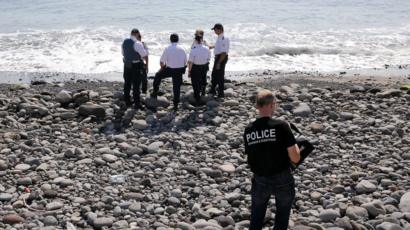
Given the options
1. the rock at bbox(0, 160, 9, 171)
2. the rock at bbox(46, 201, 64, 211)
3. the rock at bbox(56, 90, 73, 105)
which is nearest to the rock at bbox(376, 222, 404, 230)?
the rock at bbox(46, 201, 64, 211)

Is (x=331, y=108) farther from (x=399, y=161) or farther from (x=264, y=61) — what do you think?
(x=264, y=61)

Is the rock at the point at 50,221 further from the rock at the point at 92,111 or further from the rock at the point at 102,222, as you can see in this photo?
the rock at the point at 92,111

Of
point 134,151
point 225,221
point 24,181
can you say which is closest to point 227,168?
point 134,151

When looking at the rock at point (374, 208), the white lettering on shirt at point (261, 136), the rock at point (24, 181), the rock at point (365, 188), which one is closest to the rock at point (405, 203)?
the rock at point (374, 208)

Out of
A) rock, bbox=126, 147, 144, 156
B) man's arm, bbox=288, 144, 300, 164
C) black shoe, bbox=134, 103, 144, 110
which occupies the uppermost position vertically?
man's arm, bbox=288, 144, 300, 164

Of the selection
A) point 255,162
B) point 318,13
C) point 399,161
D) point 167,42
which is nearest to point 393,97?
point 399,161

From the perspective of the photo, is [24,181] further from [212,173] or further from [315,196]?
[315,196]

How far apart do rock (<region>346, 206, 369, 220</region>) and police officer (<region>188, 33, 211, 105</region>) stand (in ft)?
22.4

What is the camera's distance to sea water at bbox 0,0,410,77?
24.3m

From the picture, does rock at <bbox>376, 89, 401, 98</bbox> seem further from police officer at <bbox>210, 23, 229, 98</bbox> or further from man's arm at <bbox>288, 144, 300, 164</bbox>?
man's arm at <bbox>288, 144, 300, 164</bbox>

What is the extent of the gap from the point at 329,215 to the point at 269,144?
2.38 meters

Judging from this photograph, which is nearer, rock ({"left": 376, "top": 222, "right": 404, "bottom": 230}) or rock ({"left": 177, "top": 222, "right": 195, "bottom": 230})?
rock ({"left": 376, "top": 222, "right": 404, "bottom": 230})

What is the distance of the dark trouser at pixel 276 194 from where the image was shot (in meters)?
6.38

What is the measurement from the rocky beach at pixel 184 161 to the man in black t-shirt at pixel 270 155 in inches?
55.0
